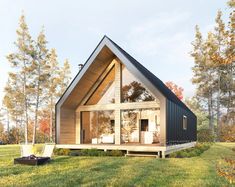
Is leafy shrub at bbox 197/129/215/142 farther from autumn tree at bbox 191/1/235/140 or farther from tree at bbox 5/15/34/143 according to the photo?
tree at bbox 5/15/34/143

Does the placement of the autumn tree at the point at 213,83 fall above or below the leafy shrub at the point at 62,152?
above

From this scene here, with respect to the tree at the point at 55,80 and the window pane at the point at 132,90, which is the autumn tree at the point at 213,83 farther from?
the window pane at the point at 132,90

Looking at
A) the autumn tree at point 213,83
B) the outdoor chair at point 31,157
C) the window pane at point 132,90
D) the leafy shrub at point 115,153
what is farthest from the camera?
the autumn tree at point 213,83

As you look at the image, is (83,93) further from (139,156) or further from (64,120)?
(139,156)

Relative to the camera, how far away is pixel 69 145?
13.6 m

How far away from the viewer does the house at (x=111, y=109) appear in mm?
12820

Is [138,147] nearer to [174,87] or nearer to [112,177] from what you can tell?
[112,177]

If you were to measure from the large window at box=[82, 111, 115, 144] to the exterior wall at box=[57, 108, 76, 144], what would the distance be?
2.19ft

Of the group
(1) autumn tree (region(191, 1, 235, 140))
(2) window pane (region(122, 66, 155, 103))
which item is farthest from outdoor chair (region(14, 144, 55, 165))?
(1) autumn tree (region(191, 1, 235, 140))

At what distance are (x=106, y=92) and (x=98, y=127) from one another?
221 cm

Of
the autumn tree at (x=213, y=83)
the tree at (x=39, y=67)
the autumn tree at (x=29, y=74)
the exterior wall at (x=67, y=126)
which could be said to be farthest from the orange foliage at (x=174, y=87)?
the exterior wall at (x=67, y=126)

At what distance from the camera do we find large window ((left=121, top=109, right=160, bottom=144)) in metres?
13.5

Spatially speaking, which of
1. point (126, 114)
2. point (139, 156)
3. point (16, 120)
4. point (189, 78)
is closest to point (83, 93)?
point (126, 114)

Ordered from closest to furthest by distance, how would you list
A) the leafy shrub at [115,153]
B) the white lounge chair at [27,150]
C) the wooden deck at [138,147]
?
the white lounge chair at [27,150]
the wooden deck at [138,147]
the leafy shrub at [115,153]
